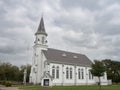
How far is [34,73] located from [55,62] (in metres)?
8.29

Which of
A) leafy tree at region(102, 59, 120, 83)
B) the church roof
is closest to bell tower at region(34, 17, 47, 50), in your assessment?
the church roof

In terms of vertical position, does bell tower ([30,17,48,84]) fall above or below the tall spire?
below

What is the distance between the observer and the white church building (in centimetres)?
5381

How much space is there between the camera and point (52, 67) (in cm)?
5478

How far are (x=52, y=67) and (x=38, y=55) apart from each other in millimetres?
6682

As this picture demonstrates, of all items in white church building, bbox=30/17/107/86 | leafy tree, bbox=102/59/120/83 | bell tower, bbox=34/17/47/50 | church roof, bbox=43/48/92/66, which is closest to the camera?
white church building, bbox=30/17/107/86

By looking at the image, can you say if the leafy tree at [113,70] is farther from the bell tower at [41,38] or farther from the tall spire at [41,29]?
the tall spire at [41,29]

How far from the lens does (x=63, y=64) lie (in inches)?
2295

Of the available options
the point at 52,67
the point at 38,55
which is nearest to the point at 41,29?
the point at 38,55

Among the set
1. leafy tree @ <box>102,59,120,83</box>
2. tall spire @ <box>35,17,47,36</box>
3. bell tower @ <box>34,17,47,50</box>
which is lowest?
leafy tree @ <box>102,59,120,83</box>

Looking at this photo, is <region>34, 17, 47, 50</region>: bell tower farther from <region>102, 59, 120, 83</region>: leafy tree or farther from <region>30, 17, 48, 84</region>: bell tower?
<region>102, 59, 120, 83</region>: leafy tree

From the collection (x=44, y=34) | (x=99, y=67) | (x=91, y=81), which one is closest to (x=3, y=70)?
(x=44, y=34)

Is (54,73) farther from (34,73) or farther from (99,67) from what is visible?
(99,67)

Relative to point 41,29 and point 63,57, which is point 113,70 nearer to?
point 63,57
